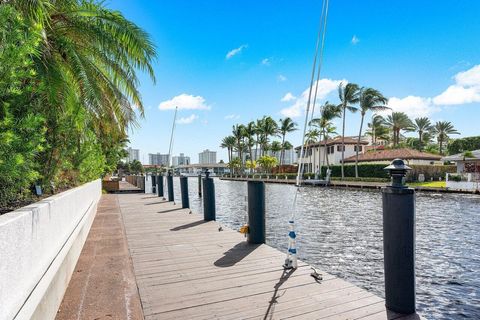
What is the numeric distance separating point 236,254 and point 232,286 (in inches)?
58.5

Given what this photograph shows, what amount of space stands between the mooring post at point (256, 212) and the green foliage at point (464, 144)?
70.9 metres

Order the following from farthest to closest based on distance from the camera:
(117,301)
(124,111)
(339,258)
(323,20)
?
1. (124,111)
2. (339,258)
3. (323,20)
4. (117,301)

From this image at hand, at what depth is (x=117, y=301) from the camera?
11.5 feet

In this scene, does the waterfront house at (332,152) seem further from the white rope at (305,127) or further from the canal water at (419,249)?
the white rope at (305,127)

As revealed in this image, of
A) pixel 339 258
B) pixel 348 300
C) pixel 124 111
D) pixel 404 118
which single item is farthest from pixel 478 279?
pixel 404 118

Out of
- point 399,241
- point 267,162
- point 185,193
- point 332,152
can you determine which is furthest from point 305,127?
point 267,162

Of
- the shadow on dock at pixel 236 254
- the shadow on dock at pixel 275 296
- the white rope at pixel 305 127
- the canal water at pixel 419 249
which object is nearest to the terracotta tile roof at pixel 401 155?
the canal water at pixel 419 249

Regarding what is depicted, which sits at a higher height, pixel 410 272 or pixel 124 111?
pixel 124 111

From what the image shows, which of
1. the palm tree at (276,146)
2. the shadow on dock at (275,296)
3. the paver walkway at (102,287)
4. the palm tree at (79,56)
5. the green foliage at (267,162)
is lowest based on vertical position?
the shadow on dock at (275,296)

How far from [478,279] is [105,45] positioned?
1007 centimetres

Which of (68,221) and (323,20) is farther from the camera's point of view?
(323,20)

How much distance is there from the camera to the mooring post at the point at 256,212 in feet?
19.8

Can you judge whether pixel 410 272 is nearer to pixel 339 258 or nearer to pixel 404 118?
pixel 339 258

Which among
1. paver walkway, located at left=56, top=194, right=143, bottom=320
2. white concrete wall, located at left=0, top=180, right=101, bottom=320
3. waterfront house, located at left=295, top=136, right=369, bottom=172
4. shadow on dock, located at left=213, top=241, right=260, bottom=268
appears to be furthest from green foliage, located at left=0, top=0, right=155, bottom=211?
waterfront house, located at left=295, top=136, right=369, bottom=172
